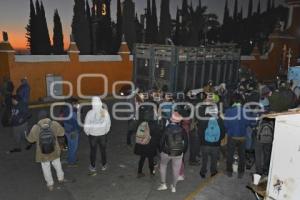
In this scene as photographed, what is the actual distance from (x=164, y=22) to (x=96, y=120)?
32760mm

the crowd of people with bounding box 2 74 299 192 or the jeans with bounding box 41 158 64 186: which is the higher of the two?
the crowd of people with bounding box 2 74 299 192

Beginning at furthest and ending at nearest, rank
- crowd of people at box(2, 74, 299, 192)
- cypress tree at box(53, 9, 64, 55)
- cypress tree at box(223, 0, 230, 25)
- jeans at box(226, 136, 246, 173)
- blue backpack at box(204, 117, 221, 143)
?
cypress tree at box(223, 0, 230, 25)
cypress tree at box(53, 9, 64, 55)
jeans at box(226, 136, 246, 173)
blue backpack at box(204, 117, 221, 143)
crowd of people at box(2, 74, 299, 192)

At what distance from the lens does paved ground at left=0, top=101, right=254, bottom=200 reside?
670cm

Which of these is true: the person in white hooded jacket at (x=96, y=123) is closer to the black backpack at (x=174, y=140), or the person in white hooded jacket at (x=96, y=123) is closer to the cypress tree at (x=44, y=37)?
the black backpack at (x=174, y=140)

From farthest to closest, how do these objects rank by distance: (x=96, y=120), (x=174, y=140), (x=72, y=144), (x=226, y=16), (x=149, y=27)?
1. (x=226, y=16)
2. (x=149, y=27)
3. (x=72, y=144)
4. (x=96, y=120)
5. (x=174, y=140)

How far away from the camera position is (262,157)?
25.1 ft

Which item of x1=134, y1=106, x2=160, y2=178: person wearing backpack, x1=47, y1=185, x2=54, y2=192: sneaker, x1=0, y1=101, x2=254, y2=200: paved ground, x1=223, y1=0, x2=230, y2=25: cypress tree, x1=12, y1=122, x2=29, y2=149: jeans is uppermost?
x1=223, y1=0, x2=230, y2=25: cypress tree

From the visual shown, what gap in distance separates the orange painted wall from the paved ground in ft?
27.4

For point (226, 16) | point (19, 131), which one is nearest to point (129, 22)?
point (226, 16)

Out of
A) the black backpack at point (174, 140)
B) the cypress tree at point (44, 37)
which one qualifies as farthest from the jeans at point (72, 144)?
the cypress tree at point (44, 37)

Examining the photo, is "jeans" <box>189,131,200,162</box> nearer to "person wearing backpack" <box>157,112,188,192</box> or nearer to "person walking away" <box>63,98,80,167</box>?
"person wearing backpack" <box>157,112,188,192</box>

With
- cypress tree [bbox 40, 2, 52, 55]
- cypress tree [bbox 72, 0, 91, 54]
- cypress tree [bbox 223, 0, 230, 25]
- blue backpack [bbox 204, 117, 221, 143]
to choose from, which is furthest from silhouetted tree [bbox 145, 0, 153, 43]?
blue backpack [bbox 204, 117, 221, 143]

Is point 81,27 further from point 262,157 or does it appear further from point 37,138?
point 262,157

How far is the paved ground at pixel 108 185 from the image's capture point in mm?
6695
